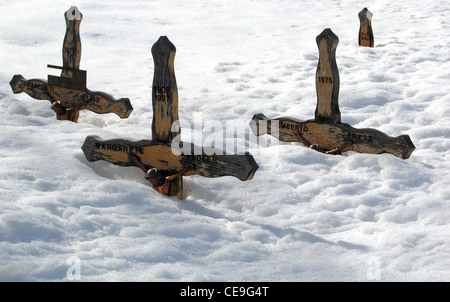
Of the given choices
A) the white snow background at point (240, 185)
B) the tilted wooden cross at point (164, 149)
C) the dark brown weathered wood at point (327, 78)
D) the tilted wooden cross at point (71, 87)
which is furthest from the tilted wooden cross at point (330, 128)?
the tilted wooden cross at point (71, 87)

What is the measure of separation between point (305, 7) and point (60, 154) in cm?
950

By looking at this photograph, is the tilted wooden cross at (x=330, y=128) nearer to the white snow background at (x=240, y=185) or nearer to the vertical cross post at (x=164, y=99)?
the white snow background at (x=240, y=185)

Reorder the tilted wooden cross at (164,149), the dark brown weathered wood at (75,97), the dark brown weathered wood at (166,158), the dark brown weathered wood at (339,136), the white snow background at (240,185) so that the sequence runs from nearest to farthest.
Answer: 1. the white snow background at (240,185)
2. the dark brown weathered wood at (166,158)
3. the tilted wooden cross at (164,149)
4. the dark brown weathered wood at (339,136)
5. the dark brown weathered wood at (75,97)

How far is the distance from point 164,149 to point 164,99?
395 millimetres

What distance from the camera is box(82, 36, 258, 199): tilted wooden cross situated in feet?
16.0

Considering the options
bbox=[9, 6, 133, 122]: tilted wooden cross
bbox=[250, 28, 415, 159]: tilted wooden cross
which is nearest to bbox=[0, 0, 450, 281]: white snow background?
bbox=[250, 28, 415, 159]: tilted wooden cross

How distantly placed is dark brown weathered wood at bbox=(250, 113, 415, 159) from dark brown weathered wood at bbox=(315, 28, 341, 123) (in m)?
0.11

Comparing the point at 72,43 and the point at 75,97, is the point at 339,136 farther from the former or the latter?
the point at 72,43

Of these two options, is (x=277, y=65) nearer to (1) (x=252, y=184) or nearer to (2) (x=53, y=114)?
(2) (x=53, y=114)

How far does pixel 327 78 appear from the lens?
6047 millimetres

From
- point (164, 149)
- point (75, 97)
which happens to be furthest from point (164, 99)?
point (75, 97)

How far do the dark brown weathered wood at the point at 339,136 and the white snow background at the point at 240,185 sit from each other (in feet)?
0.50

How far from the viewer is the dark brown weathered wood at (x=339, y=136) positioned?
18.6ft
